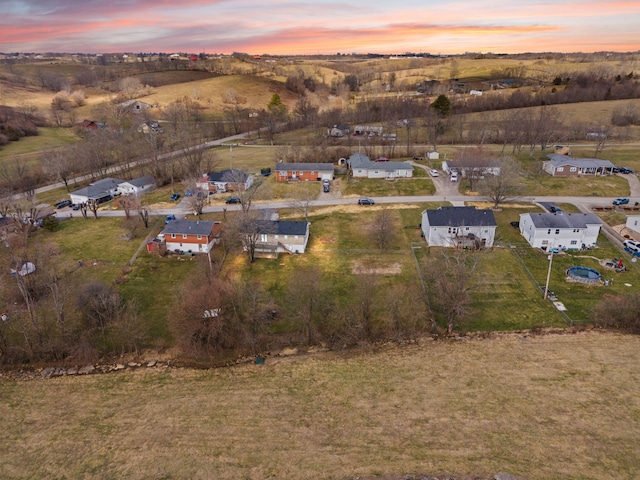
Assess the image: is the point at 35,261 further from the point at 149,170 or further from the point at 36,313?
the point at 149,170

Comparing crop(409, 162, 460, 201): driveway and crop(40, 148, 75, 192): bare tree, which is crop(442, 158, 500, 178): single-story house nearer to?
crop(409, 162, 460, 201): driveway

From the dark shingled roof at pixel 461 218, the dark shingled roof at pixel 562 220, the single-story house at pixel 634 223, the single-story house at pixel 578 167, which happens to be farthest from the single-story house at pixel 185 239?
the single-story house at pixel 578 167

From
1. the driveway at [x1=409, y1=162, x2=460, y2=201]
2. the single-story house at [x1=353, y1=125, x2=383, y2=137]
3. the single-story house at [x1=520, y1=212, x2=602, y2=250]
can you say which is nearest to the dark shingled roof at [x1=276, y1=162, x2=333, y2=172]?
the driveway at [x1=409, y1=162, x2=460, y2=201]

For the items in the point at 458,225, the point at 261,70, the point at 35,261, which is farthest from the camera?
the point at 261,70

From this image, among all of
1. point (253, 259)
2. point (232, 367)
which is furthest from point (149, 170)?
point (232, 367)

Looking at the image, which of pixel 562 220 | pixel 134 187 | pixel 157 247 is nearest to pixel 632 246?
pixel 562 220

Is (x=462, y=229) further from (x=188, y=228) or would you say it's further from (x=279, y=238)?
(x=188, y=228)
